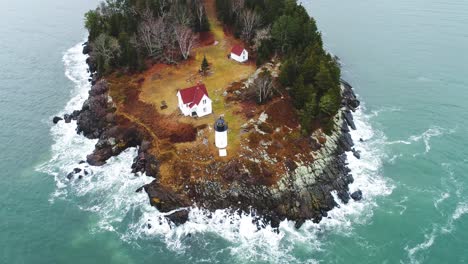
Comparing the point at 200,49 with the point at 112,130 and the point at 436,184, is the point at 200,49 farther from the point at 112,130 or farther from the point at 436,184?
the point at 436,184

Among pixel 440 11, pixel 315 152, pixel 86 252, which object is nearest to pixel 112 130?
pixel 86 252

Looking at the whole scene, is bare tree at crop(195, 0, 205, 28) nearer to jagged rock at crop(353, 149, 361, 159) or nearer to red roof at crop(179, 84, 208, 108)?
red roof at crop(179, 84, 208, 108)

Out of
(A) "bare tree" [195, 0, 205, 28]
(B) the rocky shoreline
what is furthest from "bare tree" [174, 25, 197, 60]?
(B) the rocky shoreline

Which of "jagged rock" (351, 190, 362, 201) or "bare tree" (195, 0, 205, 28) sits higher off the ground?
"bare tree" (195, 0, 205, 28)

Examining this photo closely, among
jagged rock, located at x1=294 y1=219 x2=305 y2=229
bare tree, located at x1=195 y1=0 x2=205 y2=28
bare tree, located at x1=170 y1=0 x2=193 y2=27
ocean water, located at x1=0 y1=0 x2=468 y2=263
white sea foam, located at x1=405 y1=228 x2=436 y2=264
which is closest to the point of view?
white sea foam, located at x1=405 y1=228 x2=436 y2=264

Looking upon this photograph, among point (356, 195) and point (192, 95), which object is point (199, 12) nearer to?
point (192, 95)
